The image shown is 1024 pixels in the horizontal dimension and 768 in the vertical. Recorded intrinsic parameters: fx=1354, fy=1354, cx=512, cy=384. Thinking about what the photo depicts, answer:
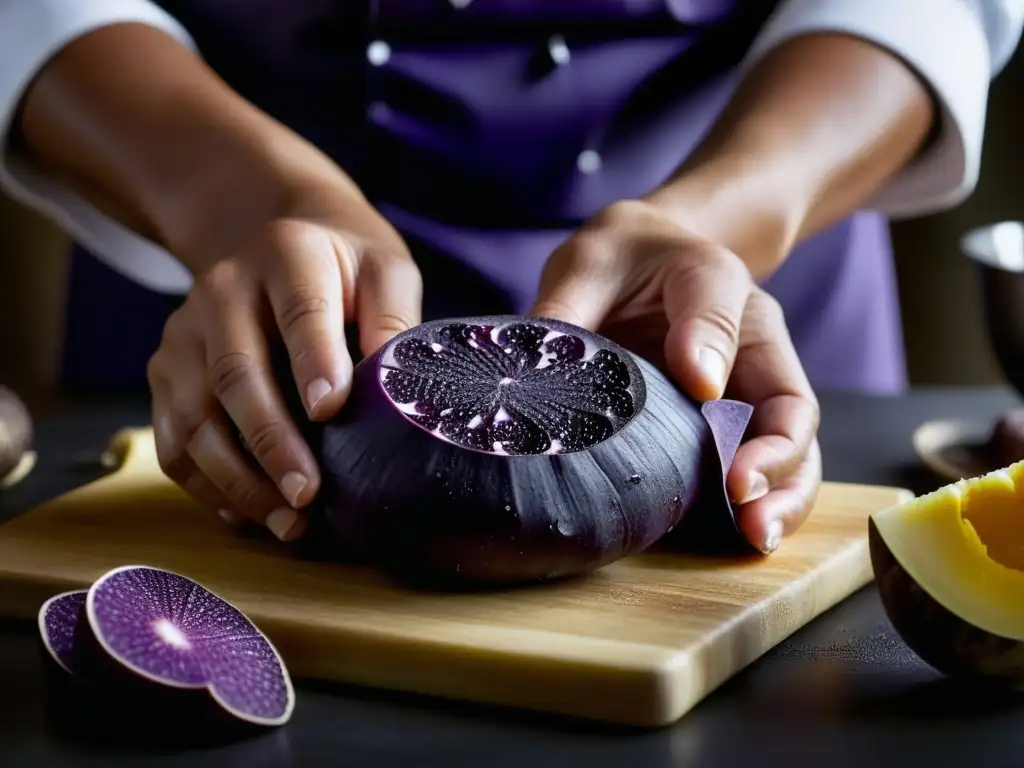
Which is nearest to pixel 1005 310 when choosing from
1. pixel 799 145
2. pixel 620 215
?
pixel 799 145

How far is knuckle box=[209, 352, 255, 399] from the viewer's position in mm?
1318

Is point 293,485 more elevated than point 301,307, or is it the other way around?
point 301,307

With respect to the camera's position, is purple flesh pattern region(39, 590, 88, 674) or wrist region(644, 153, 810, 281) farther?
wrist region(644, 153, 810, 281)

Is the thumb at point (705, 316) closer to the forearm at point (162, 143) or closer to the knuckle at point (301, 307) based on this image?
the knuckle at point (301, 307)

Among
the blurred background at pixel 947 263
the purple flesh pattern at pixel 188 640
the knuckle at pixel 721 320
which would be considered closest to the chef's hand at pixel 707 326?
the knuckle at pixel 721 320

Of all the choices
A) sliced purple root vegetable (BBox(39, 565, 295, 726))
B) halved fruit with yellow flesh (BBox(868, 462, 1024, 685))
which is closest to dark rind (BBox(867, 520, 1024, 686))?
halved fruit with yellow flesh (BBox(868, 462, 1024, 685))

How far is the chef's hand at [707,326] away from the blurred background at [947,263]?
1.93 meters

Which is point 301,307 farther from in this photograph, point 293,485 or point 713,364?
point 713,364

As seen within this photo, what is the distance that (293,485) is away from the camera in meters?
1.23

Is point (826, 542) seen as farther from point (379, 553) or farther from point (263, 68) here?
point (263, 68)

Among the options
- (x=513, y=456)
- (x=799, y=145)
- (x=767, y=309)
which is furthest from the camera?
(x=799, y=145)

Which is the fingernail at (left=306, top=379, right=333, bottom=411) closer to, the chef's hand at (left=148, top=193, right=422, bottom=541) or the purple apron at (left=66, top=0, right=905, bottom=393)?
the chef's hand at (left=148, top=193, right=422, bottom=541)

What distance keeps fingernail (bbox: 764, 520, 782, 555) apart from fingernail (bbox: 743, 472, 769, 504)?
29mm

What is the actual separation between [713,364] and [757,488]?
0.41 ft
